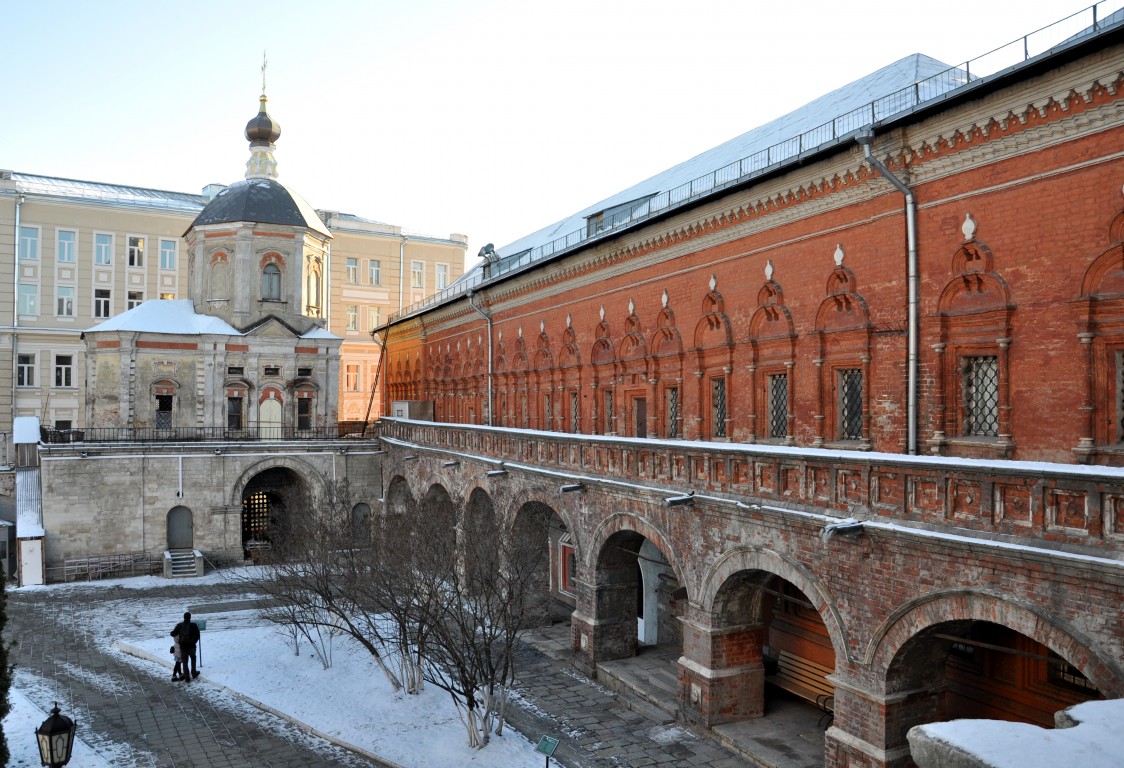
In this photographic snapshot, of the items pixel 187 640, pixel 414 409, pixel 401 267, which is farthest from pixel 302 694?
pixel 401 267

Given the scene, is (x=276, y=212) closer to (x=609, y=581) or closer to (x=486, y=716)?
(x=609, y=581)

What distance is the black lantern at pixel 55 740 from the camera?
9656mm

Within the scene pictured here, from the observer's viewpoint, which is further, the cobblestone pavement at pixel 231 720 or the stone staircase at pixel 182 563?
the stone staircase at pixel 182 563

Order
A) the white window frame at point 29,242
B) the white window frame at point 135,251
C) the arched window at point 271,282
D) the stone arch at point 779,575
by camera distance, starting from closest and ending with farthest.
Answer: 1. the stone arch at point 779,575
2. the arched window at point 271,282
3. the white window frame at point 29,242
4. the white window frame at point 135,251

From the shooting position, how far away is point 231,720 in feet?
52.1

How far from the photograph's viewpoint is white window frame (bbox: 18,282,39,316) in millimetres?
41906

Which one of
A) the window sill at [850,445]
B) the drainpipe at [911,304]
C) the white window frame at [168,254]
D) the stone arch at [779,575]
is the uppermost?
the white window frame at [168,254]

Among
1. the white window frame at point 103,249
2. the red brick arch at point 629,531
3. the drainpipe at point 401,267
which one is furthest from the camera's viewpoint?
the drainpipe at point 401,267

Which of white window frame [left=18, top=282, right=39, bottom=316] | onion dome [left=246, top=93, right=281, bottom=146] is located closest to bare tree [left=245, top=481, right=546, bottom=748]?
onion dome [left=246, top=93, right=281, bottom=146]

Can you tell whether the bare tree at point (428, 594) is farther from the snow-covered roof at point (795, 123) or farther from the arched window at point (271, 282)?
the arched window at point (271, 282)

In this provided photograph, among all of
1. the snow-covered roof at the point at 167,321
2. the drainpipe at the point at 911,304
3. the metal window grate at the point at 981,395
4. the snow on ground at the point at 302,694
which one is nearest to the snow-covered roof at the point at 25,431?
the snow-covered roof at the point at 167,321

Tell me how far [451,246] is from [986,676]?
4278cm

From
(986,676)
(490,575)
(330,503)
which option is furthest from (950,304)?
(330,503)

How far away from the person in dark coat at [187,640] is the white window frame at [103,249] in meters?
31.5
